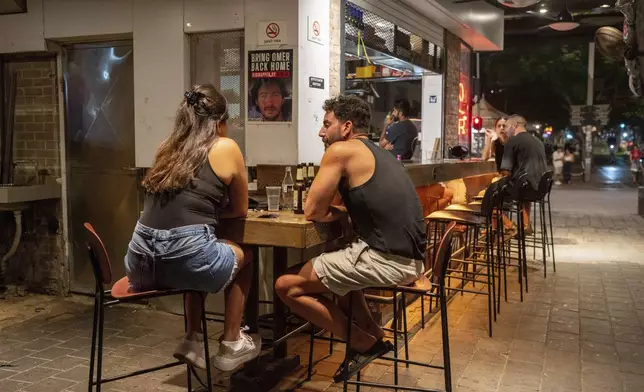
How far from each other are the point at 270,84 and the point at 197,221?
2070 mm

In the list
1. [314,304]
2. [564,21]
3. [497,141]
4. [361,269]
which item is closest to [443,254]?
[361,269]

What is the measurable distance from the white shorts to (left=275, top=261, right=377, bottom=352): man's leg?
Result: 0.06 m

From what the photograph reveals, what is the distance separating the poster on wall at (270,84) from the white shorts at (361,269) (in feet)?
6.24

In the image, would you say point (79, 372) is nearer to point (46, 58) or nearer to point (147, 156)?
point (147, 156)

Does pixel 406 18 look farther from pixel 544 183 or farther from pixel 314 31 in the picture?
pixel 314 31

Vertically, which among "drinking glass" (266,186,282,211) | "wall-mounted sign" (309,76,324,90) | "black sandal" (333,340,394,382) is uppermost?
"wall-mounted sign" (309,76,324,90)

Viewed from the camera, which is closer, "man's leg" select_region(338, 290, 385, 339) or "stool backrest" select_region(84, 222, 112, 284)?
"stool backrest" select_region(84, 222, 112, 284)

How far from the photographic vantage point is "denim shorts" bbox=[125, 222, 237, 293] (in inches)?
113

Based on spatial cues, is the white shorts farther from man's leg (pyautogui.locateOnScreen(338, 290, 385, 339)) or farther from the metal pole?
the metal pole

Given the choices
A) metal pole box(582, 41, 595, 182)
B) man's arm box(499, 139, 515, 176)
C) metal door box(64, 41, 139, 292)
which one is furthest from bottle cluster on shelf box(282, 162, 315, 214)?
metal pole box(582, 41, 595, 182)

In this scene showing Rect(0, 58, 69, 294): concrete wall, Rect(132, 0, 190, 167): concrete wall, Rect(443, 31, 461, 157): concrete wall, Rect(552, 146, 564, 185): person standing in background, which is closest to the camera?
Rect(132, 0, 190, 167): concrete wall

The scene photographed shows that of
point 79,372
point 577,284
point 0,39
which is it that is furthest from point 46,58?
point 577,284

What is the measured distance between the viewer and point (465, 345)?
175 inches

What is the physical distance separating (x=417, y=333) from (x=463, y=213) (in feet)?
3.78
